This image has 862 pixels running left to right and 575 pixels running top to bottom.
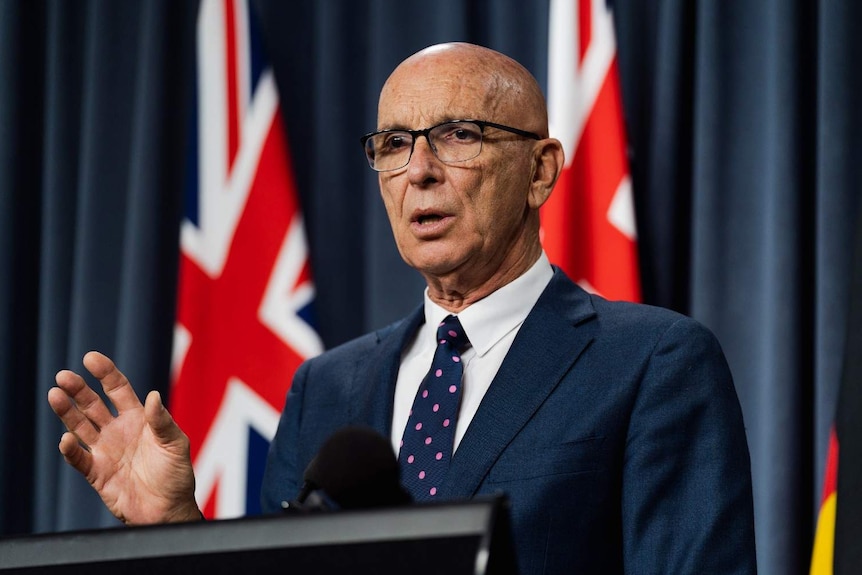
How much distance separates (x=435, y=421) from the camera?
69.8 inches

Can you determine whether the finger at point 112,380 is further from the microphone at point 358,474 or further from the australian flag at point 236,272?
the australian flag at point 236,272

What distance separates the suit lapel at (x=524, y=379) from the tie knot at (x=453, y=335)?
0.38 feet

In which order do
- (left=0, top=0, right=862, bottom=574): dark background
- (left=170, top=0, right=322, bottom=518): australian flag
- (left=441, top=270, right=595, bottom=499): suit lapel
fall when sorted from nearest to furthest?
(left=441, top=270, right=595, bottom=499): suit lapel, (left=0, top=0, right=862, bottom=574): dark background, (left=170, top=0, right=322, bottom=518): australian flag

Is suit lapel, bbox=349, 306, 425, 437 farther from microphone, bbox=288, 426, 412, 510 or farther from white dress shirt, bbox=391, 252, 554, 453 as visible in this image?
microphone, bbox=288, 426, 412, 510

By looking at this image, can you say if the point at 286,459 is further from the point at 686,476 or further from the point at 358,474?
the point at 358,474

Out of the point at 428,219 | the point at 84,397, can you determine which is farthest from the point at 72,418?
the point at 428,219

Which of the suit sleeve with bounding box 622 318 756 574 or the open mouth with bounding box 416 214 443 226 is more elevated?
the open mouth with bounding box 416 214 443 226

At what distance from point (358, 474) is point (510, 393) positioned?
784 mm

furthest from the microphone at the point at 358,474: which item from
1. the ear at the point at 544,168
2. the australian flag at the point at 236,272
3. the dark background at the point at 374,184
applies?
the australian flag at the point at 236,272

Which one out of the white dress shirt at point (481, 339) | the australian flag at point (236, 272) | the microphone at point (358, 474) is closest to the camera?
the microphone at point (358, 474)

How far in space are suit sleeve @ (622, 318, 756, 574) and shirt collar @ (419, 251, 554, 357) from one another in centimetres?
28

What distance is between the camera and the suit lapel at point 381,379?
1872 mm

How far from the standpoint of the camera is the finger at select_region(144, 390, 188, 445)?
60.1 inches

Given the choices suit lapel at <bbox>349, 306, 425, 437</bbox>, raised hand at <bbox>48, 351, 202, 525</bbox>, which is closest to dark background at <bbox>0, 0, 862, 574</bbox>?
suit lapel at <bbox>349, 306, 425, 437</bbox>
